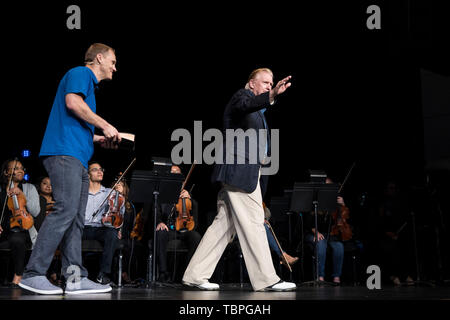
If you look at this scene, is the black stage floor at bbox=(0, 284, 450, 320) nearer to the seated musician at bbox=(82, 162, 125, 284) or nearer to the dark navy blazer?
the dark navy blazer

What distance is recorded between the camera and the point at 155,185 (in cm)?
482

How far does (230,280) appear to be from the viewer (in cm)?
689

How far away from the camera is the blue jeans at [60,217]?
272 cm

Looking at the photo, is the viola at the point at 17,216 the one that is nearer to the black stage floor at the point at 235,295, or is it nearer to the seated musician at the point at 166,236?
the seated musician at the point at 166,236

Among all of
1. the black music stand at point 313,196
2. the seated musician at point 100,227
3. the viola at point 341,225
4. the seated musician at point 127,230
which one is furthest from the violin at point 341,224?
the seated musician at point 100,227

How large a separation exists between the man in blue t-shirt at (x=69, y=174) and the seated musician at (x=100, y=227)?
234 centimetres

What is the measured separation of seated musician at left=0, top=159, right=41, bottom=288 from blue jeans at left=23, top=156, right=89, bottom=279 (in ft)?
7.69

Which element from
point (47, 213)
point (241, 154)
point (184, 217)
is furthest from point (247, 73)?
point (241, 154)

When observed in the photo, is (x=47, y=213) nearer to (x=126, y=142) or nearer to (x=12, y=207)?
(x=12, y=207)

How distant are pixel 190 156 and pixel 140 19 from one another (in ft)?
6.07

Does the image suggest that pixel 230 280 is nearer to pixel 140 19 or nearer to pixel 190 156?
pixel 190 156

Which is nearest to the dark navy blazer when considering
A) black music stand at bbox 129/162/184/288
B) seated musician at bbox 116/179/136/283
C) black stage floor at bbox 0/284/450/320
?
black stage floor at bbox 0/284/450/320

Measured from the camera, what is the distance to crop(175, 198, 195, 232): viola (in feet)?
19.1
